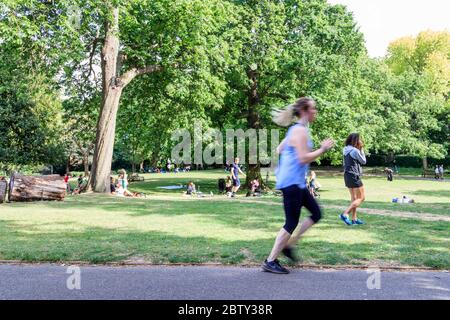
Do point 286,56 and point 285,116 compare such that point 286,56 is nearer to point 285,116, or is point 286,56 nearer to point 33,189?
point 33,189

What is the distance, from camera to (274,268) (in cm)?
495

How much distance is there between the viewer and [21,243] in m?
6.78

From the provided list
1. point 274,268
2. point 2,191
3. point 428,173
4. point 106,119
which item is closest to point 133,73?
point 106,119

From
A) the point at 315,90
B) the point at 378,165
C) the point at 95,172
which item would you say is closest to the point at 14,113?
the point at 95,172

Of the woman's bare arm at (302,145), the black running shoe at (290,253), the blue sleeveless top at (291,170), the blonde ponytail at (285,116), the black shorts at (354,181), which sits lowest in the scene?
the black running shoe at (290,253)

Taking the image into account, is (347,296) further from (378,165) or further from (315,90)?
(378,165)

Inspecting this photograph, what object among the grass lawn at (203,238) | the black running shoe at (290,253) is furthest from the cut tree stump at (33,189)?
the black running shoe at (290,253)

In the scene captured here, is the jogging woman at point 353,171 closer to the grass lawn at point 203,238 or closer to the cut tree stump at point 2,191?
the grass lawn at point 203,238

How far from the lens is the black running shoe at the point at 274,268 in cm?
493

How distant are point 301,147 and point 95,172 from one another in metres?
15.1

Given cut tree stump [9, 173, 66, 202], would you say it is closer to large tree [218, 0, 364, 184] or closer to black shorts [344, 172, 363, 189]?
black shorts [344, 172, 363, 189]

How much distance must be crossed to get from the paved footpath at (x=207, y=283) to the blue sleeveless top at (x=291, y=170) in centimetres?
108

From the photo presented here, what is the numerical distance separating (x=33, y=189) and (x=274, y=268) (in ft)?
39.9

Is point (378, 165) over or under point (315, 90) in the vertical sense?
under
